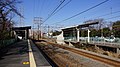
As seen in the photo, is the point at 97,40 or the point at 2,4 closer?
the point at 2,4

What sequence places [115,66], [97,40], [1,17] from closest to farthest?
[115,66], [1,17], [97,40]

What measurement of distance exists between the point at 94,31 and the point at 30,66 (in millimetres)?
80826

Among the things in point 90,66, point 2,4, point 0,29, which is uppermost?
point 2,4

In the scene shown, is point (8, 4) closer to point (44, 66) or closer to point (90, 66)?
point (90, 66)

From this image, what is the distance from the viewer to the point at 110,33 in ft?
269

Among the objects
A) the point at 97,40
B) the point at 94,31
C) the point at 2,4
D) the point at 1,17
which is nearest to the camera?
the point at 2,4

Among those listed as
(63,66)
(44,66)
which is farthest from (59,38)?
(44,66)

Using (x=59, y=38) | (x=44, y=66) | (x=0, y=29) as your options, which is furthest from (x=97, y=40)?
(x=44, y=66)

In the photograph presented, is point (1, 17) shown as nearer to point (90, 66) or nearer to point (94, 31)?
point (90, 66)

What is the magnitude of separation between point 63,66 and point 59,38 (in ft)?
201

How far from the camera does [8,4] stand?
3148cm

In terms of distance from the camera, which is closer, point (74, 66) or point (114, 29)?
point (74, 66)

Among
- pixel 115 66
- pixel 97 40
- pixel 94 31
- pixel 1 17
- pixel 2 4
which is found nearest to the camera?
pixel 115 66

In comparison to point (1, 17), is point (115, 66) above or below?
below
